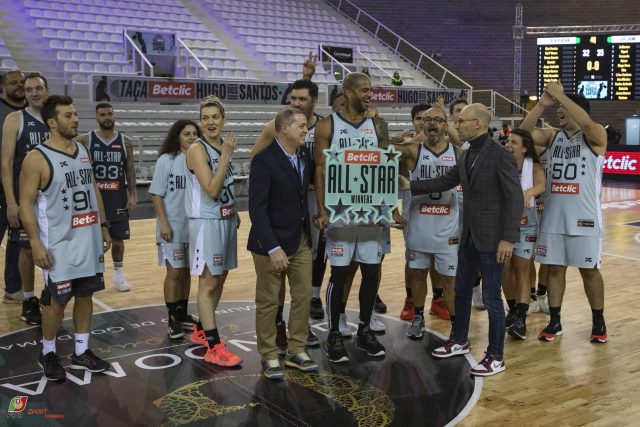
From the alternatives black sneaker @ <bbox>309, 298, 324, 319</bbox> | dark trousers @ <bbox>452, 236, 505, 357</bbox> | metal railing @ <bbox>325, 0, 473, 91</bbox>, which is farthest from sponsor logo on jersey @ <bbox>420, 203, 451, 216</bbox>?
metal railing @ <bbox>325, 0, 473, 91</bbox>

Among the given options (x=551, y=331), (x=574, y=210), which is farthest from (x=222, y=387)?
(x=574, y=210)

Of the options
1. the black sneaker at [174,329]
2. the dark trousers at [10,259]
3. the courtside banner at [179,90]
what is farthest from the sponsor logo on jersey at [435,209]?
the courtside banner at [179,90]

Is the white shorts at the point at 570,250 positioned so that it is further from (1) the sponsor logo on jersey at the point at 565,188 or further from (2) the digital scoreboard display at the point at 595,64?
(2) the digital scoreboard display at the point at 595,64

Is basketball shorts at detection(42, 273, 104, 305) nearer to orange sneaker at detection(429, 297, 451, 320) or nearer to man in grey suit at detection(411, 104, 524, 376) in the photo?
man in grey suit at detection(411, 104, 524, 376)

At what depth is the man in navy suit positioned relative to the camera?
438 cm

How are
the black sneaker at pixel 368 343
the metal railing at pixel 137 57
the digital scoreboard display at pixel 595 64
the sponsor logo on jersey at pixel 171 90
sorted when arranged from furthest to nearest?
the digital scoreboard display at pixel 595 64 → the metal railing at pixel 137 57 → the sponsor logo on jersey at pixel 171 90 → the black sneaker at pixel 368 343

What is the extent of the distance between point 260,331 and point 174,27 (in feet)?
50.8

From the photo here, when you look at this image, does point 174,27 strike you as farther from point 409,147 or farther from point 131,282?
point 409,147

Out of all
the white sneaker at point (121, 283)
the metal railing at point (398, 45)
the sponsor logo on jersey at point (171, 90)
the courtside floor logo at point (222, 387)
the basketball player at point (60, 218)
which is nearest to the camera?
the courtside floor logo at point (222, 387)

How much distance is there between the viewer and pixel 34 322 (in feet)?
19.0

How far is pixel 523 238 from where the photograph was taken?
562cm

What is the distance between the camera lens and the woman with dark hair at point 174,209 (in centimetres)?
539

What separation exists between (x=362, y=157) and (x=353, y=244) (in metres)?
0.60

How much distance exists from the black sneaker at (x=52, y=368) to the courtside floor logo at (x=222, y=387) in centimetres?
5
